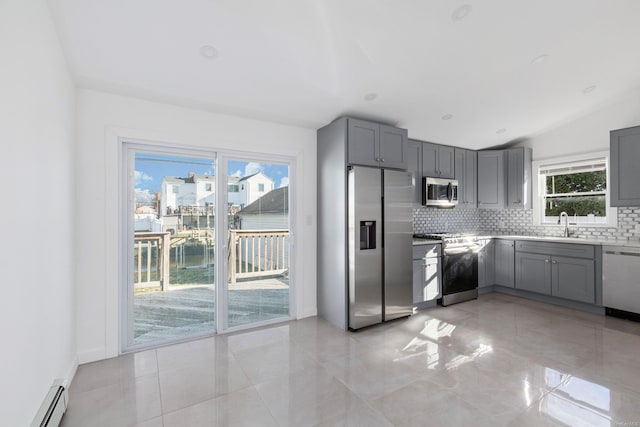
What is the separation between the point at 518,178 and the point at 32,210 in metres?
5.89

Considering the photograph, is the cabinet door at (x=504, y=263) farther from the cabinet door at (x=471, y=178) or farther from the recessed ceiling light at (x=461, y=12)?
the recessed ceiling light at (x=461, y=12)

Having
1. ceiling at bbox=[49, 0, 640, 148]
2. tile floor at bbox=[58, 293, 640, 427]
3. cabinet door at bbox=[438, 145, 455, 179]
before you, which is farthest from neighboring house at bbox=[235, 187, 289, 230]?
cabinet door at bbox=[438, 145, 455, 179]

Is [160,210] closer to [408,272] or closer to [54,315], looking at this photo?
[54,315]

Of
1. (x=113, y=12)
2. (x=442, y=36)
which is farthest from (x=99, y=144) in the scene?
(x=442, y=36)

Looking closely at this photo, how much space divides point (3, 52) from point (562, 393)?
382 cm

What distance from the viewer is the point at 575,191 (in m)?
4.52

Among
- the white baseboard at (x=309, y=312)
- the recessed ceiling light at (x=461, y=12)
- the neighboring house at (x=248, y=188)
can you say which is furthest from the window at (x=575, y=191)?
the neighboring house at (x=248, y=188)

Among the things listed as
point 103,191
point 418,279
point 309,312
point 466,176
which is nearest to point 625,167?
point 466,176

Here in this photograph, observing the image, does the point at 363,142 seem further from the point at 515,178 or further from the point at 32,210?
the point at 515,178

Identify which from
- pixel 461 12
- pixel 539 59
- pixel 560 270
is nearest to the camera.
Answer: pixel 461 12

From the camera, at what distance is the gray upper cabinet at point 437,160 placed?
4418mm

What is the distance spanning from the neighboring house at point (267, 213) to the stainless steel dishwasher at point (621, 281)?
410 centimetres

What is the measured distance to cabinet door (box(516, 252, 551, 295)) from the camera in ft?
13.8

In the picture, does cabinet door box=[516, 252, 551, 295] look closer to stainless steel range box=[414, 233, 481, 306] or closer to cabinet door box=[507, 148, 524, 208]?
stainless steel range box=[414, 233, 481, 306]
